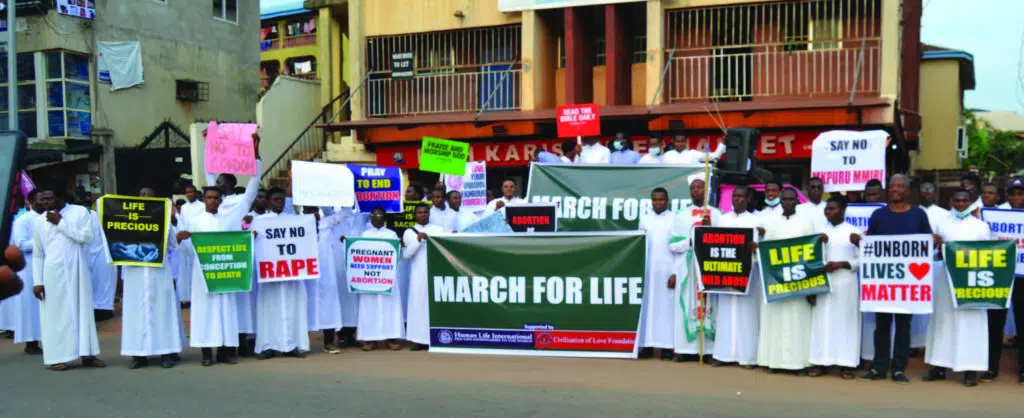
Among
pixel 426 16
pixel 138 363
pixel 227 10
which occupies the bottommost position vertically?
pixel 138 363

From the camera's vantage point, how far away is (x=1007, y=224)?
34.1ft

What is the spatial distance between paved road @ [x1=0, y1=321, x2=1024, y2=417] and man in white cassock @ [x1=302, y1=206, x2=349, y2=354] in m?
0.99

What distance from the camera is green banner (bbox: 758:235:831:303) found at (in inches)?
393

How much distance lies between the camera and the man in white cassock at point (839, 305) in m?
9.98

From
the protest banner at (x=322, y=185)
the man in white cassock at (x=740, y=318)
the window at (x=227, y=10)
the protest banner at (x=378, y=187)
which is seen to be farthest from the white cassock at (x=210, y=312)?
the window at (x=227, y=10)

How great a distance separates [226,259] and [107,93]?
59.1 feet

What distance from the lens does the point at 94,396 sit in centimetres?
911

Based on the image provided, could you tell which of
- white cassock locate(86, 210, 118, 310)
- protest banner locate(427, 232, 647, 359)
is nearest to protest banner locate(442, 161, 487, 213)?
protest banner locate(427, 232, 647, 359)

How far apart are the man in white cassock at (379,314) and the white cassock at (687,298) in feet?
10.2

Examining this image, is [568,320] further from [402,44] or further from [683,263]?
[402,44]

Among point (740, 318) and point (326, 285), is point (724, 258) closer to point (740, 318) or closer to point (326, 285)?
point (740, 318)

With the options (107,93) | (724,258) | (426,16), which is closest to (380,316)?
(724,258)

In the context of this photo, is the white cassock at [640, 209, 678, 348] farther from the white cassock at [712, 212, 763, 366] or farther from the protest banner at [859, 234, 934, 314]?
the protest banner at [859, 234, 934, 314]

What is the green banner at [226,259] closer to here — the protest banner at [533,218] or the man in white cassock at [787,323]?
the protest banner at [533,218]
